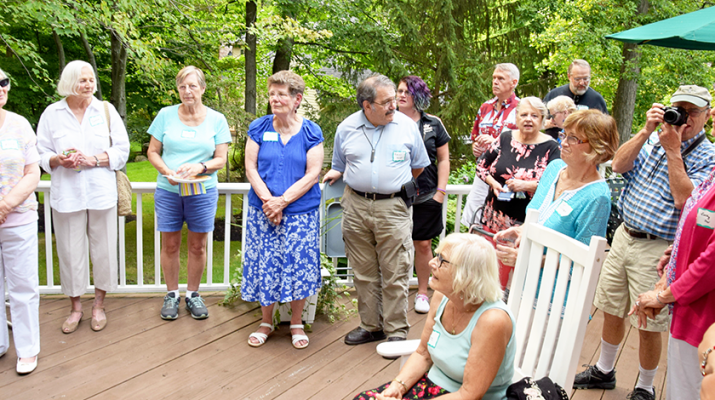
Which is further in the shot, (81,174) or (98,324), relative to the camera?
(98,324)

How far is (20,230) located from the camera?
8.73ft

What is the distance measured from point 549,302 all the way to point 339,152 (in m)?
1.61

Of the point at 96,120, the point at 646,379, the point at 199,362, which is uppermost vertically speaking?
the point at 96,120

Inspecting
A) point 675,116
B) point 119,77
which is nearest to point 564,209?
point 675,116

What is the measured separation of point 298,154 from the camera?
2.98m

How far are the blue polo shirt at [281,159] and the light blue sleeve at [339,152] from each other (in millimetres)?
129

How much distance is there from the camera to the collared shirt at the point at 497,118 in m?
3.54

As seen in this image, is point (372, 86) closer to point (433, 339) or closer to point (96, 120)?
point (433, 339)

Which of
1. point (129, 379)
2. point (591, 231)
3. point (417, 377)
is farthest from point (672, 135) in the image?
point (129, 379)

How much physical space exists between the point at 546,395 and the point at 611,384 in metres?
1.36

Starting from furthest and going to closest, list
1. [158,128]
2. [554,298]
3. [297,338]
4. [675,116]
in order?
[158,128] < [297,338] < [675,116] < [554,298]

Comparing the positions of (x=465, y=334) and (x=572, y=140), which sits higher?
(x=572, y=140)

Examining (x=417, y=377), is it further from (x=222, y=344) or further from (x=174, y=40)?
(x=174, y=40)

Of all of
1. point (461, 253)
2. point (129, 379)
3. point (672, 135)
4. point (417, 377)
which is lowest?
point (129, 379)
